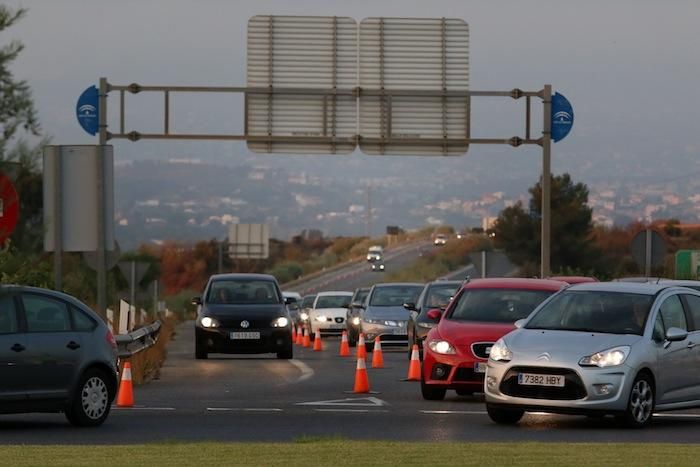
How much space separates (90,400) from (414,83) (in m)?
20.7

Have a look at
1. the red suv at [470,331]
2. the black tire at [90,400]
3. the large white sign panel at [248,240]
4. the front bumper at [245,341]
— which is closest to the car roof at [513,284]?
the red suv at [470,331]

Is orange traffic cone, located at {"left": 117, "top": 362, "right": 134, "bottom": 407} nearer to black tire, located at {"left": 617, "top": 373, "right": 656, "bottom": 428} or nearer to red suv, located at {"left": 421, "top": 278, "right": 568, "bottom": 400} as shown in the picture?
red suv, located at {"left": 421, "top": 278, "right": 568, "bottom": 400}

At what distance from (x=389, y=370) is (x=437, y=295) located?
193 inches

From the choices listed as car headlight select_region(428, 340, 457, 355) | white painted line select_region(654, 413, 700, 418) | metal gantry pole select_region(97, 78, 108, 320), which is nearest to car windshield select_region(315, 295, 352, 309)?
metal gantry pole select_region(97, 78, 108, 320)

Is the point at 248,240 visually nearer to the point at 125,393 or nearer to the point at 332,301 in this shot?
the point at 332,301

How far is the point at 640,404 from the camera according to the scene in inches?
746

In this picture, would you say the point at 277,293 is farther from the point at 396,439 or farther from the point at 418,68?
the point at 396,439

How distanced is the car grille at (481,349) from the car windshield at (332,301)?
33.9 meters

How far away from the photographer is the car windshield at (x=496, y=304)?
23.8m

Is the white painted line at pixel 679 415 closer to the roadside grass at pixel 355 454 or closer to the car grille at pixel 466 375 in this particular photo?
the car grille at pixel 466 375

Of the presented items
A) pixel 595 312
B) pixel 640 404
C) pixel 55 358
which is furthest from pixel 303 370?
pixel 640 404

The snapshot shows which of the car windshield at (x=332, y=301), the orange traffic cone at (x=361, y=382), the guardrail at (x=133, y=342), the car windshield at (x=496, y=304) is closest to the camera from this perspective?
the car windshield at (x=496, y=304)

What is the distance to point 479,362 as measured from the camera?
883 inches

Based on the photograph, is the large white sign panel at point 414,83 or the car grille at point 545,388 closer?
the car grille at point 545,388
